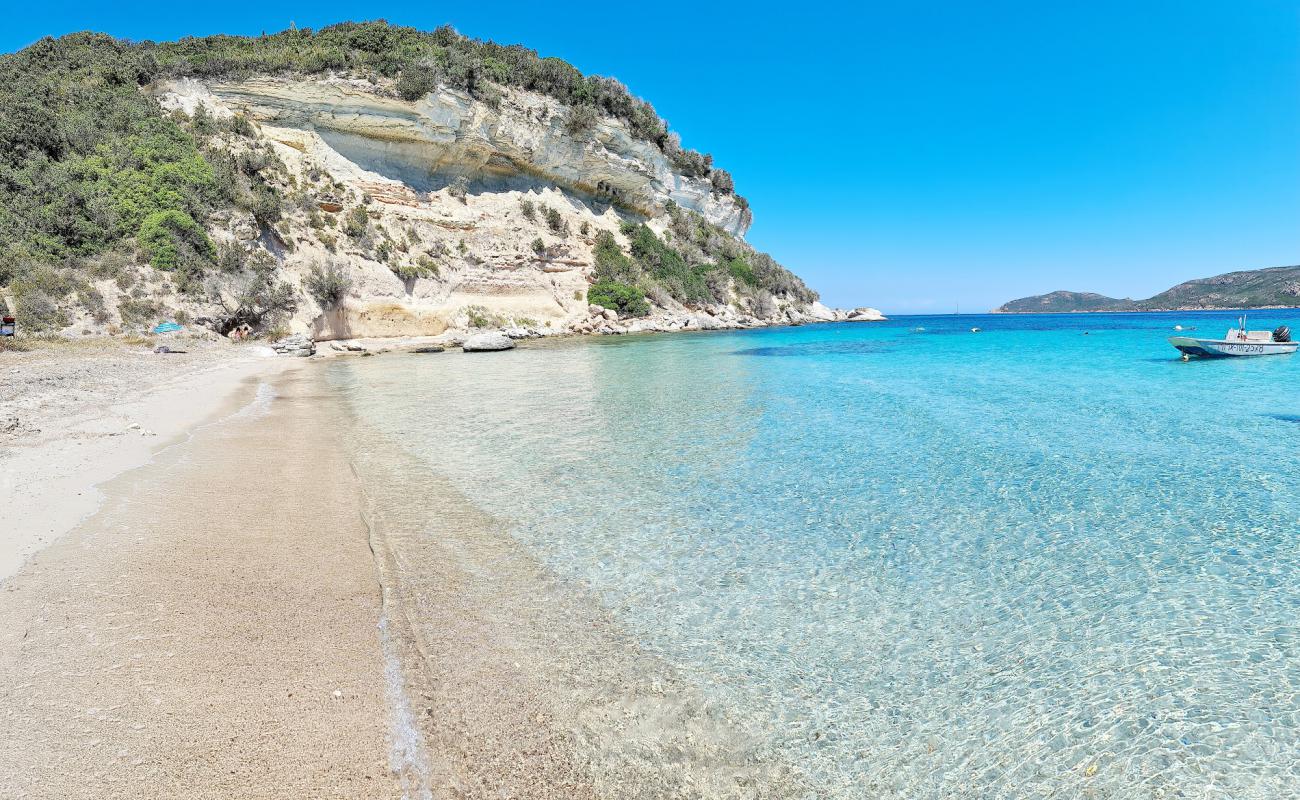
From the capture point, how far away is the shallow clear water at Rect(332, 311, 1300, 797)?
2.43 meters

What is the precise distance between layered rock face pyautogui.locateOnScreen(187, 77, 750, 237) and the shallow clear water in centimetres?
2730

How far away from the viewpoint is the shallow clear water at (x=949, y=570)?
2.43 m

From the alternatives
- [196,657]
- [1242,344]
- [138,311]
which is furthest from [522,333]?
[196,657]


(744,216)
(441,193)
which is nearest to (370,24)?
(441,193)

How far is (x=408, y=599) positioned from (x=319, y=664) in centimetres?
75

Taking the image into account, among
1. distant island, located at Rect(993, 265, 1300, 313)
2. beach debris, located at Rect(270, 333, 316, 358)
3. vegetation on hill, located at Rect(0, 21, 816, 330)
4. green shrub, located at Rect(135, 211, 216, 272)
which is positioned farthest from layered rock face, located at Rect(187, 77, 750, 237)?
distant island, located at Rect(993, 265, 1300, 313)

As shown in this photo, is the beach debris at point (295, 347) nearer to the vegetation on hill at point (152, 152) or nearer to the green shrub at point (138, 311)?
the vegetation on hill at point (152, 152)

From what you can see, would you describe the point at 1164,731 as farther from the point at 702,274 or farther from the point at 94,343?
the point at 702,274

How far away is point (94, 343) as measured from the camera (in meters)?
16.9

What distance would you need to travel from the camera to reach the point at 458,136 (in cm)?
3266

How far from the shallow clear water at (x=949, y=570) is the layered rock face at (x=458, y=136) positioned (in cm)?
A: 2730

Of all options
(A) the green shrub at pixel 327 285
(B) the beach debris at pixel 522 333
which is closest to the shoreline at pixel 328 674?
(A) the green shrub at pixel 327 285

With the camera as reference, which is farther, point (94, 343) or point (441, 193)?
point (441, 193)

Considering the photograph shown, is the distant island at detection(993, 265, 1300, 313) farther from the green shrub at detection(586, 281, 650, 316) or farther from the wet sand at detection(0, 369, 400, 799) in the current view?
the wet sand at detection(0, 369, 400, 799)
